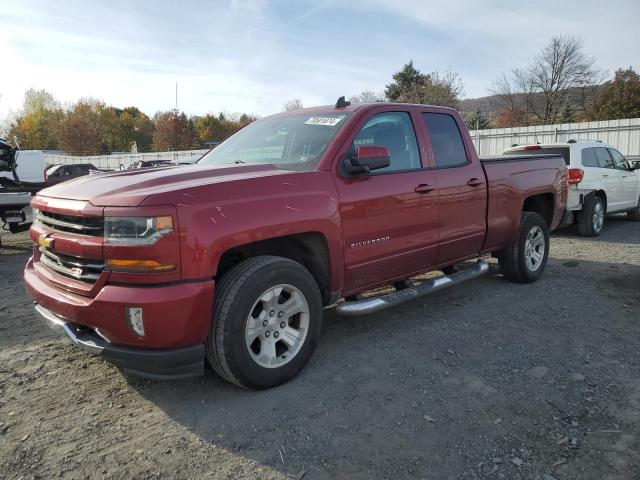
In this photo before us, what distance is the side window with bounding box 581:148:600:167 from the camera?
9.27 metres

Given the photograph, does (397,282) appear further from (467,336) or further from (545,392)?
(545,392)

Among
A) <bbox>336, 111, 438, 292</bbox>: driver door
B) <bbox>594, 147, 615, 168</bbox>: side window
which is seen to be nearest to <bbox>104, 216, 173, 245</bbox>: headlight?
<bbox>336, 111, 438, 292</bbox>: driver door

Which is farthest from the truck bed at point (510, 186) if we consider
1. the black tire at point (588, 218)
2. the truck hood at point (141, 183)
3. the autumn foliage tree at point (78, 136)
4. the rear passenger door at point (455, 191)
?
the autumn foliage tree at point (78, 136)

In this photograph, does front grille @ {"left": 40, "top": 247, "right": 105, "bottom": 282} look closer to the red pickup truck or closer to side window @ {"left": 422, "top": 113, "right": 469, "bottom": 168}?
the red pickup truck

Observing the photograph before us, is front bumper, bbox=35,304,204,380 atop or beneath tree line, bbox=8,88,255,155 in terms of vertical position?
beneath

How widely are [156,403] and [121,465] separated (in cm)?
65

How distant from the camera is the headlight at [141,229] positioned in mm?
2715

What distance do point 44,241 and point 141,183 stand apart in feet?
2.71

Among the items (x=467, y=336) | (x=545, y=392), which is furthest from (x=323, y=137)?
(x=545, y=392)

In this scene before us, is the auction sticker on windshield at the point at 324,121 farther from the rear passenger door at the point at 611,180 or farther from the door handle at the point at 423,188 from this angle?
the rear passenger door at the point at 611,180

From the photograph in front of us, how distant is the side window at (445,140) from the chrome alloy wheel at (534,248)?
1526mm

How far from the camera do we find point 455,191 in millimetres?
4578

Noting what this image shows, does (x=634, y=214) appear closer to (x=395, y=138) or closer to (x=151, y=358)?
(x=395, y=138)

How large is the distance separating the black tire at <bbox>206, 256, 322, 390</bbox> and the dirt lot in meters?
0.16
